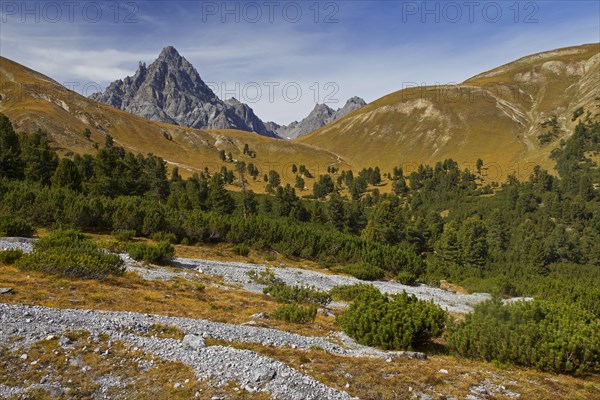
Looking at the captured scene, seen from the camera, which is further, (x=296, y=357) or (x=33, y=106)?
(x=33, y=106)

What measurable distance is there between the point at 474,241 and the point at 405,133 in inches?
5039

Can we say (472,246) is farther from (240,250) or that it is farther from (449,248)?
(240,250)

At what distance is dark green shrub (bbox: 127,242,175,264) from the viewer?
78.8 feet

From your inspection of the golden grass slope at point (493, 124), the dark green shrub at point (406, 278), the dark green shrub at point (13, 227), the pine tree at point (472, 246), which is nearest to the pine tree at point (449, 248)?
the pine tree at point (472, 246)

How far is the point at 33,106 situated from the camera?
126 meters

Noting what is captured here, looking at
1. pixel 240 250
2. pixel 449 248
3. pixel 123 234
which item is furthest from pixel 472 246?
pixel 123 234

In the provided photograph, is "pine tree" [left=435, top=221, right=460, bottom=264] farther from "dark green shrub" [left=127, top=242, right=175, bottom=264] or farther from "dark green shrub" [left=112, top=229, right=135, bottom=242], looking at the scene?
"dark green shrub" [left=127, top=242, right=175, bottom=264]

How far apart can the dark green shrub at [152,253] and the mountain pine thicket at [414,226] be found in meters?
9.12

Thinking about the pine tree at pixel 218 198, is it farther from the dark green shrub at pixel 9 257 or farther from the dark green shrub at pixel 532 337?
the dark green shrub at pixel 532 337

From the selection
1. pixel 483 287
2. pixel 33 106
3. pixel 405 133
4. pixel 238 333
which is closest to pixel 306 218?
pixel 483 287

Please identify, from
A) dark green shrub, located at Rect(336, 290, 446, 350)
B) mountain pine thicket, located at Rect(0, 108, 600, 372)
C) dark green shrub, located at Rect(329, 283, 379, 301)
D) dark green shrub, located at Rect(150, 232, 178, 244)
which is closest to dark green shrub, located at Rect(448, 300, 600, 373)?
mountain pine thicket, located at Rect(0, 108, 600, 372)

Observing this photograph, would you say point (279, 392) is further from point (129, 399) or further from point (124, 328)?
point (124, 328)

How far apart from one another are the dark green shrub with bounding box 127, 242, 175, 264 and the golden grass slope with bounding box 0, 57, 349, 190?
98.8m

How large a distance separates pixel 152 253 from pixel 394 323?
1814 cm
